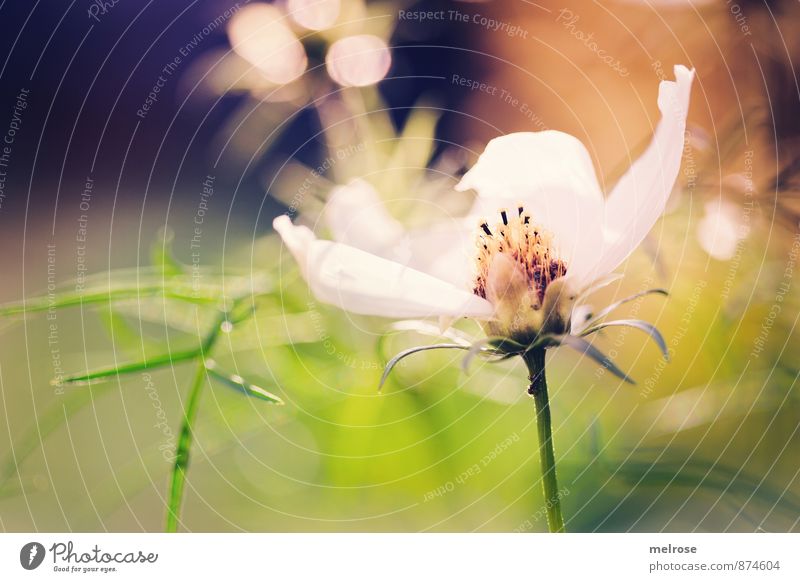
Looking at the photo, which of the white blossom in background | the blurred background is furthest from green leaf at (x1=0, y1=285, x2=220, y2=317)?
the white blossom in background

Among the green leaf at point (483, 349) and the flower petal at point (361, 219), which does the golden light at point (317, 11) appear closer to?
the flower petal at point (361, 219)

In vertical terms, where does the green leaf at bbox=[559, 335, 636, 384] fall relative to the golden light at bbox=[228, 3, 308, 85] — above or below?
below

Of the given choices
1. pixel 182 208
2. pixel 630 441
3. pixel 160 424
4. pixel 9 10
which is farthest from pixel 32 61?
pixel 630 441

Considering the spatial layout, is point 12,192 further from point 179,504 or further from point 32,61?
point 179,504

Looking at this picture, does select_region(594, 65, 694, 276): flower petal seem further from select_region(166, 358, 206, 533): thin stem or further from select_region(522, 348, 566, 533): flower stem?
select_region(166, 358, 206, 533): thin stem

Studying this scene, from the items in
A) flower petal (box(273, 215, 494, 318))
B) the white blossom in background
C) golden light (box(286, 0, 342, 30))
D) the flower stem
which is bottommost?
the flower stem

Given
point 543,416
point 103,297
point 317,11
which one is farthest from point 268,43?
point 543,416
